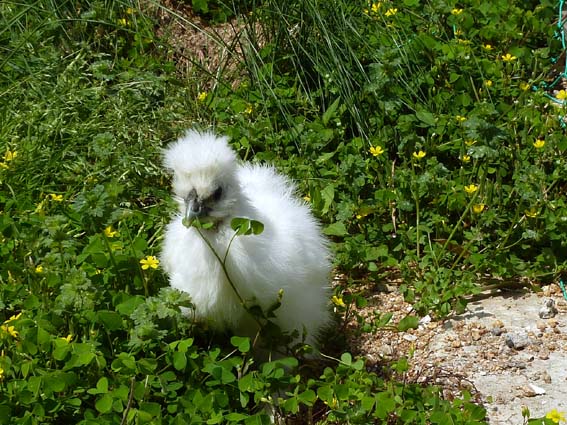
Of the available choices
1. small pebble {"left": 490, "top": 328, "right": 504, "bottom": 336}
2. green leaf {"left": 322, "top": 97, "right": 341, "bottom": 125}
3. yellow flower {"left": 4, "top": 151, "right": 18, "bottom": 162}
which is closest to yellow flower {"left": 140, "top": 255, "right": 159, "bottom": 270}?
yellow flower {"left": 4, "top": 151, "right": 18, "bottom": 162}

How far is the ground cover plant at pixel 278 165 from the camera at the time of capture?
3498 millimetres

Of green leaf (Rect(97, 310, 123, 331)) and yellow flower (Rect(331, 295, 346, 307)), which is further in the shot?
yellow flower (Rect(331, 295, 346, 307))

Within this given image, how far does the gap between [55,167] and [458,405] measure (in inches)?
102

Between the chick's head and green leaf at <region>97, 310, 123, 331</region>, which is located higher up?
the chick's head

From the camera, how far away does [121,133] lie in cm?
521

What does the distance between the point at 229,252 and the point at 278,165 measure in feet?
5.24

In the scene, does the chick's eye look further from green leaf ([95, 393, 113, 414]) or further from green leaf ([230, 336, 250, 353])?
green leaf ([95, 393, 113, 414])

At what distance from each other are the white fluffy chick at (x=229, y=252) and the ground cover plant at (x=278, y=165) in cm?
14

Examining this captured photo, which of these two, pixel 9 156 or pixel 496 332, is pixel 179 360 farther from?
pixel 9 156

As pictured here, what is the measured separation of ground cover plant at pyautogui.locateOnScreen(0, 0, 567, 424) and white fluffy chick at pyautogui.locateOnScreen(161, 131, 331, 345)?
135 mm

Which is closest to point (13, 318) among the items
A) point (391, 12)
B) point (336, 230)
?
point (336, 230)

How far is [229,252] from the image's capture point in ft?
11.6

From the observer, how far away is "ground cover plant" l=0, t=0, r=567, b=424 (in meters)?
3.50

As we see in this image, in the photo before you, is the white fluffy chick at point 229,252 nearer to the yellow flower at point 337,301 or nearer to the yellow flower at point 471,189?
the yellow flower at point 337,301
